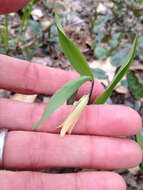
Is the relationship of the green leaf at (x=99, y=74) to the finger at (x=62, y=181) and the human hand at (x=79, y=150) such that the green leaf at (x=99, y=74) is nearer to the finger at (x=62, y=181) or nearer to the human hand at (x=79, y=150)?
the human hand at (x=79, y=150)

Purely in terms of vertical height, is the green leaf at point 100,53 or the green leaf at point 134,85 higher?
the green leaf at point 100,53

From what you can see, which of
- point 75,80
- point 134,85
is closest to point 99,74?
point 134,85

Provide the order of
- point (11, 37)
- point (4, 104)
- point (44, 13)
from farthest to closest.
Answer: point (44, 13) → point (11, 37) → point (4, 104)

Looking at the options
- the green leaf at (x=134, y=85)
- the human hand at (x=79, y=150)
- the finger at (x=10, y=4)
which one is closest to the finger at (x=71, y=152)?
the human hand at (x=79, y=150)

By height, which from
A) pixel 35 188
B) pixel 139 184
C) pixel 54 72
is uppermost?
pixel 54 72

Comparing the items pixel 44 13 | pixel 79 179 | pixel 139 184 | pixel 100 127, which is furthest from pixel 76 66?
pixel 44 13

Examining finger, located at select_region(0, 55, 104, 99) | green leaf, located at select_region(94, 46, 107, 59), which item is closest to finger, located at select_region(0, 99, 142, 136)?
finger, located at select_region(0, 55, 104, 99)

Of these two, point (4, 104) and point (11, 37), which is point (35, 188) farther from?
point (11, 37)
